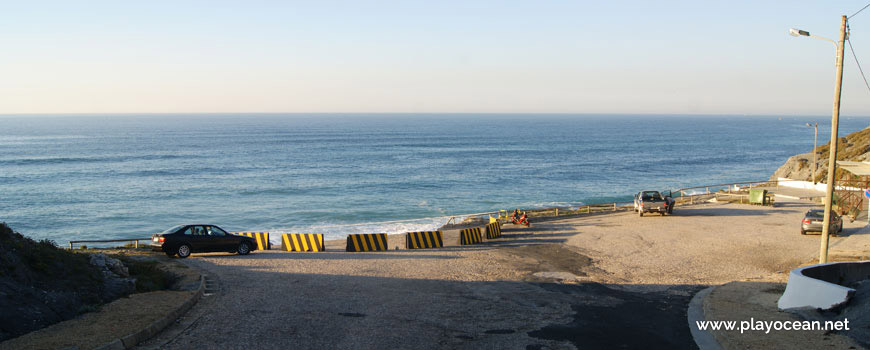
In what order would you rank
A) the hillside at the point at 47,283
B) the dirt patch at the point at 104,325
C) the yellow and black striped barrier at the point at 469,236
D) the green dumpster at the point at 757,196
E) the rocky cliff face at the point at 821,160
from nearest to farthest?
the dirt patch at the point at 104,325
the hillside at the point at 47,283
the yellow and black striped barrier at the point at 469,236
the green dumpster at the point at 757,196
the rocky cliff face at the point at 821,160

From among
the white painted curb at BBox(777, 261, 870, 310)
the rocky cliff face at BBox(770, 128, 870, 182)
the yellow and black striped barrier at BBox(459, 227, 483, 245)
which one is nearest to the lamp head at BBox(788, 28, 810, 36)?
the white painted curb at BBox(777, 261, 870, 310)

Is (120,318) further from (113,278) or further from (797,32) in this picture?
(797,32)

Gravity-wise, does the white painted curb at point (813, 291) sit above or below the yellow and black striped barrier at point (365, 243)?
above

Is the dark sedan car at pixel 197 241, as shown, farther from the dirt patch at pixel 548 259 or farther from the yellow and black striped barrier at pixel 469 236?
the dirt patch at pixel 548 259

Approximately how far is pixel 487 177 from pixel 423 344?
65.8m

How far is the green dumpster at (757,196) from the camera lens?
39.7 meters

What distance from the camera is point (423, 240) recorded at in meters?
25.9

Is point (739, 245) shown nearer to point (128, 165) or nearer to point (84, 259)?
point (84, 259)

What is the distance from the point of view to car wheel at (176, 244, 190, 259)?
70.0ft

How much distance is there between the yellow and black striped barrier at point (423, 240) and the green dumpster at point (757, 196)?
26.2 meters

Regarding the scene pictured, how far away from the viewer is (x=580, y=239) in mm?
27781

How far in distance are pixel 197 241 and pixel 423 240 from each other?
9.45 metres

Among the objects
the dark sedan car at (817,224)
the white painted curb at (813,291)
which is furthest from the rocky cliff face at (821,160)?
the white painted curb at (813,291)

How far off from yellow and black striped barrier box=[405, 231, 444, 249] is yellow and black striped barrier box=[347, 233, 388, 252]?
3.86 ft
